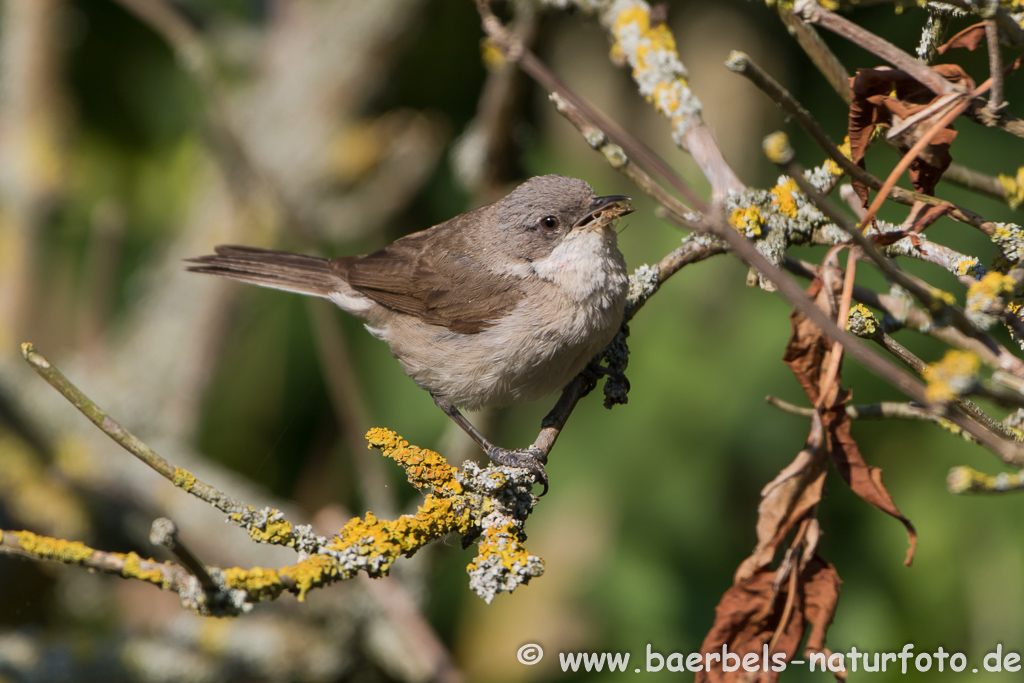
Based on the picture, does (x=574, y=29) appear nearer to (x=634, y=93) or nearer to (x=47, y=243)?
(x=634, y=93)

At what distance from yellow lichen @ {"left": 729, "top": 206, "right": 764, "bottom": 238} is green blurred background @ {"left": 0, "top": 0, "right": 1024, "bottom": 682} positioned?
1.35 meters

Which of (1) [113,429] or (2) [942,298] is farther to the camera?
(1) [113,429]

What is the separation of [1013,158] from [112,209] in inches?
213

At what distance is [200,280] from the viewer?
5.42m

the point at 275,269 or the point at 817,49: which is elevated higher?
the point at 275,269

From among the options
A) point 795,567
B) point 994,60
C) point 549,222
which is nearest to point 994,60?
point 994,60

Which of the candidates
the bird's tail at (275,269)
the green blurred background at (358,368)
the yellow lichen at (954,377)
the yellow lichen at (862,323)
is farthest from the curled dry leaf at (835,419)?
the bird's tail at (275,269)

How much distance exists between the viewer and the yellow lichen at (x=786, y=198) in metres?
2.41

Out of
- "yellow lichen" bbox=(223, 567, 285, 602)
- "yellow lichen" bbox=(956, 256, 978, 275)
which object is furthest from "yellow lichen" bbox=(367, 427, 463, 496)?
"yellow lichen" bbox=(956, 256, 978, 275)

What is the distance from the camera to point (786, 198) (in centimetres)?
242

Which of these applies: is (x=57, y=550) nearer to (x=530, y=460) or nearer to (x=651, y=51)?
(x=530, y=460)

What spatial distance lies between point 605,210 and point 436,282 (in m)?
0.94

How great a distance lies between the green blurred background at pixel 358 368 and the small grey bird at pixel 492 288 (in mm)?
373

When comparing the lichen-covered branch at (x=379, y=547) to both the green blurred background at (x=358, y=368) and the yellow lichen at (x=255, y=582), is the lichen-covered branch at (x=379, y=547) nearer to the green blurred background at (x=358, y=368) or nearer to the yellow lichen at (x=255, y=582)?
the yellow lichen at (x=255, y=582)
